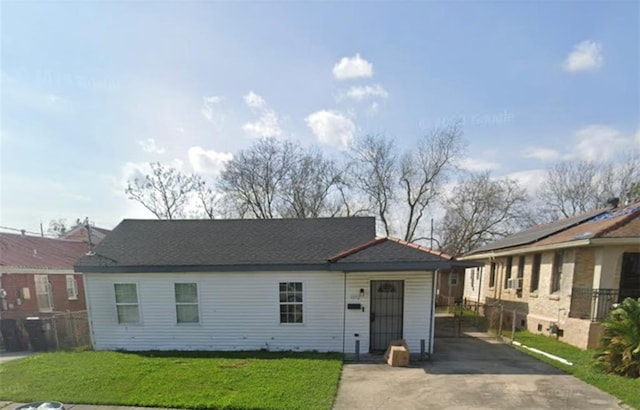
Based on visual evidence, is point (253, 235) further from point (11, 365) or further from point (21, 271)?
point (21, 271)

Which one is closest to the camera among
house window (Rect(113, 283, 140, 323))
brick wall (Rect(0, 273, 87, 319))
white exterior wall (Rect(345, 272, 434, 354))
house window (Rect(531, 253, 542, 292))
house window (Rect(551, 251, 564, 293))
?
white exterior wall (Rect(345, 272, 434, 354))

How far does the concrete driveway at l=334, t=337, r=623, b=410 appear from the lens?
5.45m

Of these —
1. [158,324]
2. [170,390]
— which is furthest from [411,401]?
[158,324]

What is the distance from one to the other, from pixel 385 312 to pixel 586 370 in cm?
465

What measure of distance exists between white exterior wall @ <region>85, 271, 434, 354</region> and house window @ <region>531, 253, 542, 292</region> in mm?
7132

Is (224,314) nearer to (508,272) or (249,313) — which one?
(249,313)

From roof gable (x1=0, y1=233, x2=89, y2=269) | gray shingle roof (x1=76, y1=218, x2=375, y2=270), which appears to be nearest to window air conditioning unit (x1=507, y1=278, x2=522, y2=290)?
gray shingle roof (x1=76, y1=218, x2=375, y2=270)

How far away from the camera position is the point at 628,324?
661 centimetres

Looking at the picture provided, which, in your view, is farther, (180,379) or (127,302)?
(127,302)

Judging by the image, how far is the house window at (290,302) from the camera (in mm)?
8789

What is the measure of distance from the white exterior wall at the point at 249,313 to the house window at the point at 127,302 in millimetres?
141

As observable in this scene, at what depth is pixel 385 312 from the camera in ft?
28.4

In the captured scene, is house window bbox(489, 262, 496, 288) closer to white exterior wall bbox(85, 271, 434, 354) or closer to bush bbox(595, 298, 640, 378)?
bush bbox(595, 298, 640, 378)

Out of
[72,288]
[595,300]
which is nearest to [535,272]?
[595,300]
